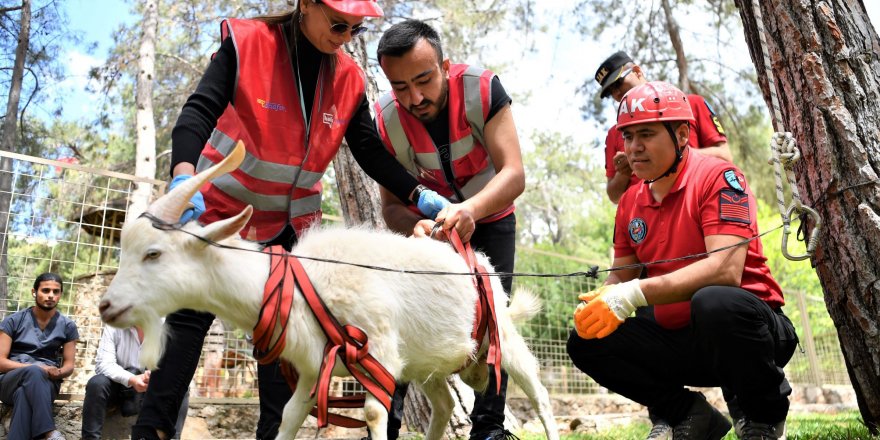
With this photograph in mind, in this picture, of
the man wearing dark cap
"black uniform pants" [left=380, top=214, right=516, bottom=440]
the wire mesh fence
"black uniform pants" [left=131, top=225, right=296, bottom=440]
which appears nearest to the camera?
"black uniform pants" [left=131, top=225, right=296, bottom=440]

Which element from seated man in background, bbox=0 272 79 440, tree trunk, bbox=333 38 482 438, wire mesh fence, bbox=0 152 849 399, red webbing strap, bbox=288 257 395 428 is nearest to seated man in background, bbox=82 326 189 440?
seated man in background, bbox=0 272 79 440

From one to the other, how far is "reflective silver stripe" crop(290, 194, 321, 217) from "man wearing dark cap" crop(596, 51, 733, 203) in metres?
2.05

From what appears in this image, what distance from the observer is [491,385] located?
383cm

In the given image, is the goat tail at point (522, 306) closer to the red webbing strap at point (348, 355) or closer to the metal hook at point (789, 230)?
the red webbing strap at point (348, 355)

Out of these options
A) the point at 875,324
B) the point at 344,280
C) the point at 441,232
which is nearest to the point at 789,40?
the point at 875,324

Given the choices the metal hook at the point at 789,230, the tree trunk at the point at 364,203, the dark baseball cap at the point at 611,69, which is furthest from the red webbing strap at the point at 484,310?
the tree trunk at the point at 364,203

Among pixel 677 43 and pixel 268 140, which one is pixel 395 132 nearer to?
pixel 268 140

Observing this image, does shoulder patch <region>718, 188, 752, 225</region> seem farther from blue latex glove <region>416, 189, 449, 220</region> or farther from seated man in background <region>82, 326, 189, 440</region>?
seated man in background <region>82, 326, 189, 440</region>

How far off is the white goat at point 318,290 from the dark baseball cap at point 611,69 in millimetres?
2384

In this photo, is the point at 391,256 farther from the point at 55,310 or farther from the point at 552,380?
the point at 552,380

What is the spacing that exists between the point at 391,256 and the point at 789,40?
99.6 inches

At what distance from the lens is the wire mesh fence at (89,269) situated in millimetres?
6734

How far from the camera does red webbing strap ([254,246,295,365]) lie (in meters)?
2.82

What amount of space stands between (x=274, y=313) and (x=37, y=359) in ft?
14.9
